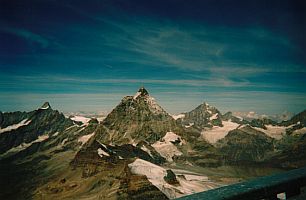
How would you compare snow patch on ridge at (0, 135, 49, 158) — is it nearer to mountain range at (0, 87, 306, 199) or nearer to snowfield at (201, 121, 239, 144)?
mountain range at (0, 87, 306, 199)

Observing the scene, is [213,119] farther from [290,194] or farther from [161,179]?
[290,194]

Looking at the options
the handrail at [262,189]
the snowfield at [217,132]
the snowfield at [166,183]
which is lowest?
the snowfield at [166,183]

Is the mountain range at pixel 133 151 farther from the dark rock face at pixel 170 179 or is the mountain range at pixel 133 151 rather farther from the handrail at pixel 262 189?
the handrail at pixel 262 189

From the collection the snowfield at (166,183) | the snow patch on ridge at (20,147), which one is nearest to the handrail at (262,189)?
the snowfield at (166,183)

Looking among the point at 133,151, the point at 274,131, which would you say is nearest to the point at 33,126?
the point at 133,151

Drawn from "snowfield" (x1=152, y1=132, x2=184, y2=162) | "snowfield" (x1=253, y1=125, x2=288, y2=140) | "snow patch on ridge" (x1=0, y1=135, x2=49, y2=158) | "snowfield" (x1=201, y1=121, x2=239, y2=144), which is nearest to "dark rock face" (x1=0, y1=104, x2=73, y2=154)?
"snow patch on ridge" (x1=0, y1=135, x2=49, y2=158)

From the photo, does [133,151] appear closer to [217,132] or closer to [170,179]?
[170,179]
